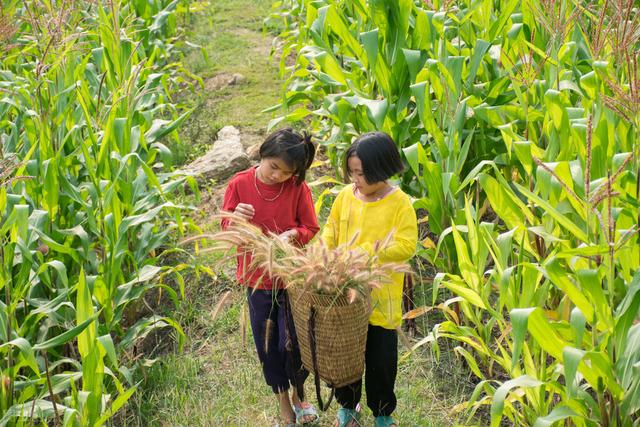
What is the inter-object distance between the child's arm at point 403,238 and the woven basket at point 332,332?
0.25m

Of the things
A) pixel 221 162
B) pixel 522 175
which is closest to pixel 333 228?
pixel 522 175

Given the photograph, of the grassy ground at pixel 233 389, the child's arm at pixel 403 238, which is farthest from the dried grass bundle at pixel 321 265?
the grassy ground at pixel 233 389

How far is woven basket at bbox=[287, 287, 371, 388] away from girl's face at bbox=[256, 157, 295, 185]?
1.72 feet

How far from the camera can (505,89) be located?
170 inches

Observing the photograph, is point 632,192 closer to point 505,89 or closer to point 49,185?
point 505,89

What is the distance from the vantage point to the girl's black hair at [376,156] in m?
2.88

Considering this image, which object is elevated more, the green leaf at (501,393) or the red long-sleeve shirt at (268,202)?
the red long-sleeve shirt at (268,202)

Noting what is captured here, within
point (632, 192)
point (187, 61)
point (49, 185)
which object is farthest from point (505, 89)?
point (187, 61)

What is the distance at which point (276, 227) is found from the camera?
317 centimetres

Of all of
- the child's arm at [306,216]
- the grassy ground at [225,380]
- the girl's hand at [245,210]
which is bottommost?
the grassy ground at [225,380]

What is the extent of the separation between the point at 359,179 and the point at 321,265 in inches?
18.9

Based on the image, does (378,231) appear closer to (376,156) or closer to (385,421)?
(376,156)

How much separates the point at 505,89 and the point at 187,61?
15.9 ft

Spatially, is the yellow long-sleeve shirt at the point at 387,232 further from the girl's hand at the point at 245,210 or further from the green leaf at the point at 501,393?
the green leaf at the point at 501,393
